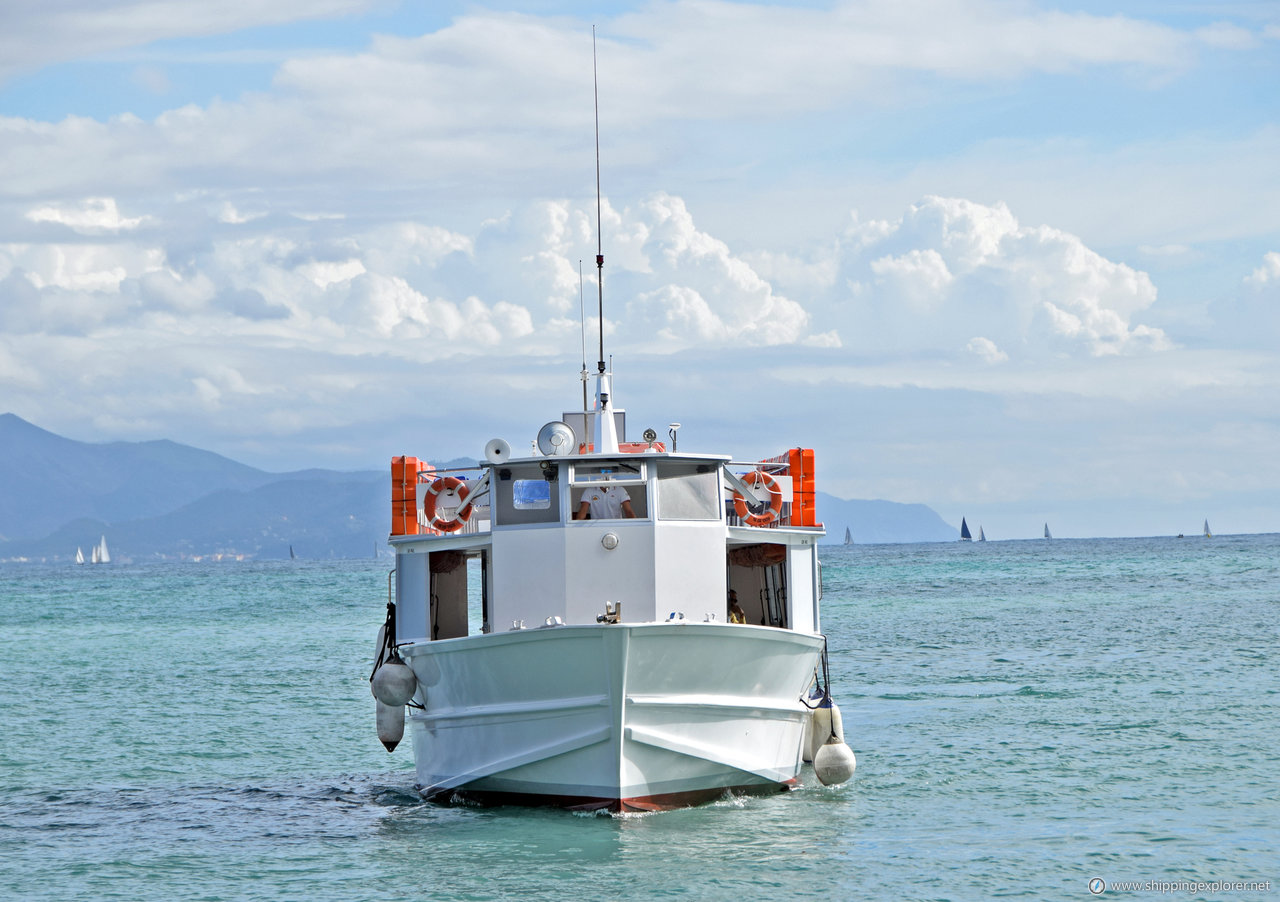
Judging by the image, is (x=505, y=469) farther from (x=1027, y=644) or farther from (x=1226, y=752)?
(x=1027, y=644)

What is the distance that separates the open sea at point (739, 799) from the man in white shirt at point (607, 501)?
355cm

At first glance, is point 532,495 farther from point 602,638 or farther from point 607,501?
point 602,638

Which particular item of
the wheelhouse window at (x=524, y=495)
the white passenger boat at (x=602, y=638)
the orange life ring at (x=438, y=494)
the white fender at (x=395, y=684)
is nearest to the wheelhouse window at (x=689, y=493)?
the white passenger boat at (x=602, y=638)

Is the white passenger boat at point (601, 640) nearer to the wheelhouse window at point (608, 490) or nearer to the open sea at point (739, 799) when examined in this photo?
the wheelhouse window at point (608, 490)

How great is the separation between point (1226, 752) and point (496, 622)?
1225cm

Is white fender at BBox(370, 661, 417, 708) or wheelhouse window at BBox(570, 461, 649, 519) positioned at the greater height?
wheelhouse window at BBox(570, 461, 649, 519)

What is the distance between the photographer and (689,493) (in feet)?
59.8

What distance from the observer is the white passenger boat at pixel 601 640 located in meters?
17.0

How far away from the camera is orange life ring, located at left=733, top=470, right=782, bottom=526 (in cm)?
1964

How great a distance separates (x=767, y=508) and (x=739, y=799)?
374 centimetres

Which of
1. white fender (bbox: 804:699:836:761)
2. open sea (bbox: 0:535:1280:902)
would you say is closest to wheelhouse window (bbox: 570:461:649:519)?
open sea (bbox: 0:535:1280:902)

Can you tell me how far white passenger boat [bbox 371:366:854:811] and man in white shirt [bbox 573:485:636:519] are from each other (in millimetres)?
43

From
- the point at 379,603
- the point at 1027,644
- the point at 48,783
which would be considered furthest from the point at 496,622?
the point at 379,603

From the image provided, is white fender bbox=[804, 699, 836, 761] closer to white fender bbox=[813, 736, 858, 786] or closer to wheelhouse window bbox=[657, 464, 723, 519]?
white fender bbox=[813, 736, 858, 786]
